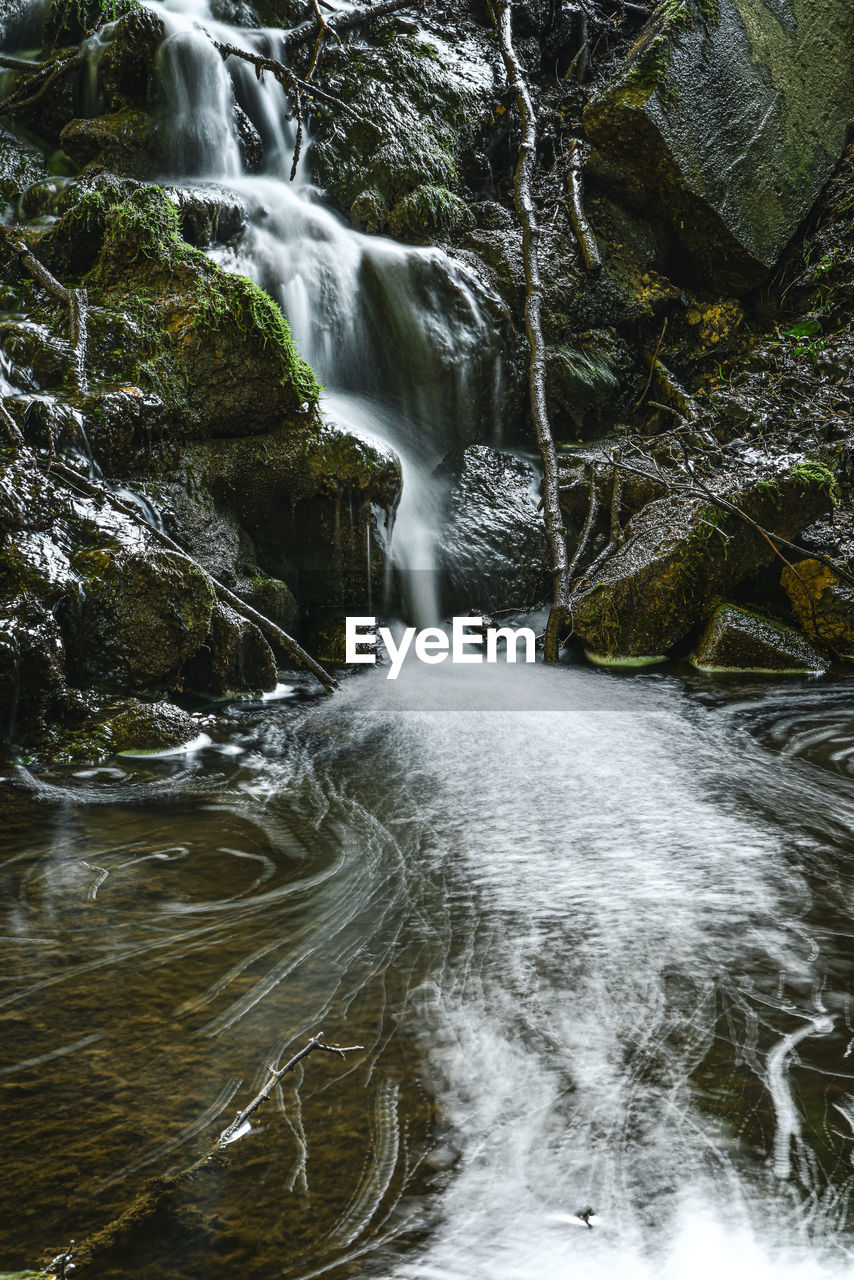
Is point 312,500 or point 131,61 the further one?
point 131,61

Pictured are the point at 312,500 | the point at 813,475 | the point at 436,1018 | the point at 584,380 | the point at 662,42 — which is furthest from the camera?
the point at 662,42

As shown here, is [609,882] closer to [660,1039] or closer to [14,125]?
[660,1039]

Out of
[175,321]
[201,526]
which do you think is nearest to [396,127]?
[175,321]

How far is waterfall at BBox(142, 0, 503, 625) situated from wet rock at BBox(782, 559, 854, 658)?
9.65ft

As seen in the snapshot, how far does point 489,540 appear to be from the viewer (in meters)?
6.81

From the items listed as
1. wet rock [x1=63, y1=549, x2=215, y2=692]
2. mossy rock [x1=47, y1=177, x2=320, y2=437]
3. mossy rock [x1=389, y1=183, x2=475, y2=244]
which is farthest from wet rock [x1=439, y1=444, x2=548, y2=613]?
wet rock [x1=63, y1=549, x2=215, y2=692]

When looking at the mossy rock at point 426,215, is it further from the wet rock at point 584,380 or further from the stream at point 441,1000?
the stream at point 441,1000

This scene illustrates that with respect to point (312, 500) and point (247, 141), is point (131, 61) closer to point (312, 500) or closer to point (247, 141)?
point (247, 141)

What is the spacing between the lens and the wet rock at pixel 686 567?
19.5ft

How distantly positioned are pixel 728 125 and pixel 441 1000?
9.72 meters

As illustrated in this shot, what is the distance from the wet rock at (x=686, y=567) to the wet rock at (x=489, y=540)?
31.0 inches

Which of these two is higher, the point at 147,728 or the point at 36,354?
the point at 36,354

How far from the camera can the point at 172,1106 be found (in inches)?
57.4

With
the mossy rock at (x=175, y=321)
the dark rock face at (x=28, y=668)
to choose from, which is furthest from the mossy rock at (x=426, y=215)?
the dark rock face at (x=28, y=668)
